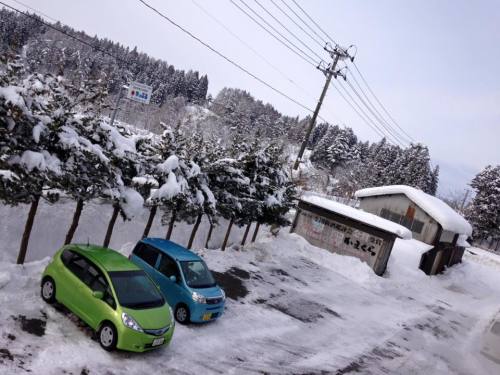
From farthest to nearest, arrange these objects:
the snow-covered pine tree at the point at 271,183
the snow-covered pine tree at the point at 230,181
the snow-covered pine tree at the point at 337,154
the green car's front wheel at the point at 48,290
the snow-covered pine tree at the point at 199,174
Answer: the snow-covered pine tree at the point at 337,154 < the snow-covered pine tree at the point at 271,183 < the snow-covered pine tree at the point at 230,181 < the snow-covered pine tree at the point at 199,174 < the green car's front wheel at the point at 48,290

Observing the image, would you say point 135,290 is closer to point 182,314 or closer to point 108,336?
point 108,336

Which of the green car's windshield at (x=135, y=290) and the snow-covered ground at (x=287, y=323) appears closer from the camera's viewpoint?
the snow-covered ground at (x=287, y=323)

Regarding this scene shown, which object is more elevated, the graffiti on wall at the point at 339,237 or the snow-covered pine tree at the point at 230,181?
the snow-covered pine tree at the point at 230,181

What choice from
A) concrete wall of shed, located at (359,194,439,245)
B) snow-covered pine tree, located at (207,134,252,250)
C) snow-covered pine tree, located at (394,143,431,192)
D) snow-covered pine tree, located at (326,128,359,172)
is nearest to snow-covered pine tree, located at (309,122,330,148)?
snow-covered pine tree, located at (326,128,359,172)

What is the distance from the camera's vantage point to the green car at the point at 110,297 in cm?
863

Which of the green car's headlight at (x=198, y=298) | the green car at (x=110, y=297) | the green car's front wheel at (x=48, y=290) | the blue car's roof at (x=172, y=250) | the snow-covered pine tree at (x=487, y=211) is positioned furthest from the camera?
the snow-covered pine tree at (x=487, y=211)

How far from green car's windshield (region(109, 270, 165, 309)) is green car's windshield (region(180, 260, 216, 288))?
176 cm

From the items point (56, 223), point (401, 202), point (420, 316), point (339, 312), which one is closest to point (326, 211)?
point (401, 202)

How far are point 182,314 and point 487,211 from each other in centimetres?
Answer: 6137

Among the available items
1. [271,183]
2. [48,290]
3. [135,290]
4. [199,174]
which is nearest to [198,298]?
[135,290]

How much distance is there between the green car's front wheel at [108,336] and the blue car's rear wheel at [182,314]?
2824 millimetres

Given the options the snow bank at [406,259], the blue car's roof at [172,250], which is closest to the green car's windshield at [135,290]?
the blue car's roof at [172,250]

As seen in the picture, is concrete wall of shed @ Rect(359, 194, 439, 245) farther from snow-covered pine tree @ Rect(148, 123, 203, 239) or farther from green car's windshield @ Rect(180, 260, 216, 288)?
green car's windshield @ Rect(180, 260, 216, 288)

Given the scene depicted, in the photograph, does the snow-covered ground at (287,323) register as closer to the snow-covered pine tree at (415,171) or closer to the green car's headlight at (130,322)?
the green car's headlight at (130,322)
